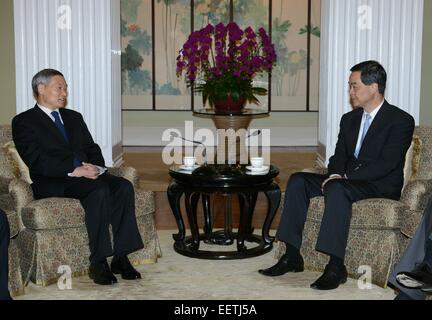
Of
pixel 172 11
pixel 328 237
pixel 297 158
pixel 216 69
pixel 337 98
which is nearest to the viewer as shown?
pixel 328 237

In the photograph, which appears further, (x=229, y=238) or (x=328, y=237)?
(x=229, y=238)

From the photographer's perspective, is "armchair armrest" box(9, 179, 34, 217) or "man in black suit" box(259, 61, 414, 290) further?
"man in black suit" box(259, 61, 414, 290)

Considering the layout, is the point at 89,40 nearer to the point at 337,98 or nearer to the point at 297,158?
the point at 337,98

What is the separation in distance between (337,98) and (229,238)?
5.73 ft

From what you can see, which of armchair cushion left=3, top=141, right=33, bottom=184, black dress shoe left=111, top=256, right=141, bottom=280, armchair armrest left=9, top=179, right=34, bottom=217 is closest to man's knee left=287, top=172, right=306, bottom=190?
black dress shoe left=111, top=256, right=141, bottom=280

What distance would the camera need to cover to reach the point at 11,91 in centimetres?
648

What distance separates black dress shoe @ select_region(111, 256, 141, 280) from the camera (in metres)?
4.54

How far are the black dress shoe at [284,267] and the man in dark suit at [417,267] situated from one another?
3.49 feet

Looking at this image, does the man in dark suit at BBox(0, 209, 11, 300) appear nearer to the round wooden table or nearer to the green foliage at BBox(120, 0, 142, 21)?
the round wooden table

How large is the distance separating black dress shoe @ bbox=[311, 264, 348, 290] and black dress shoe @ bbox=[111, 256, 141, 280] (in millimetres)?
1080

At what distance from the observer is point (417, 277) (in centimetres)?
343

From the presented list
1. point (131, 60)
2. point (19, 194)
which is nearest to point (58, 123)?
point (19, 194)

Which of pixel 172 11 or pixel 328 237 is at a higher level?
pixel 172 11

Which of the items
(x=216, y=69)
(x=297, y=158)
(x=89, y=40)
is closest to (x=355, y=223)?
(x=216, y=69)
